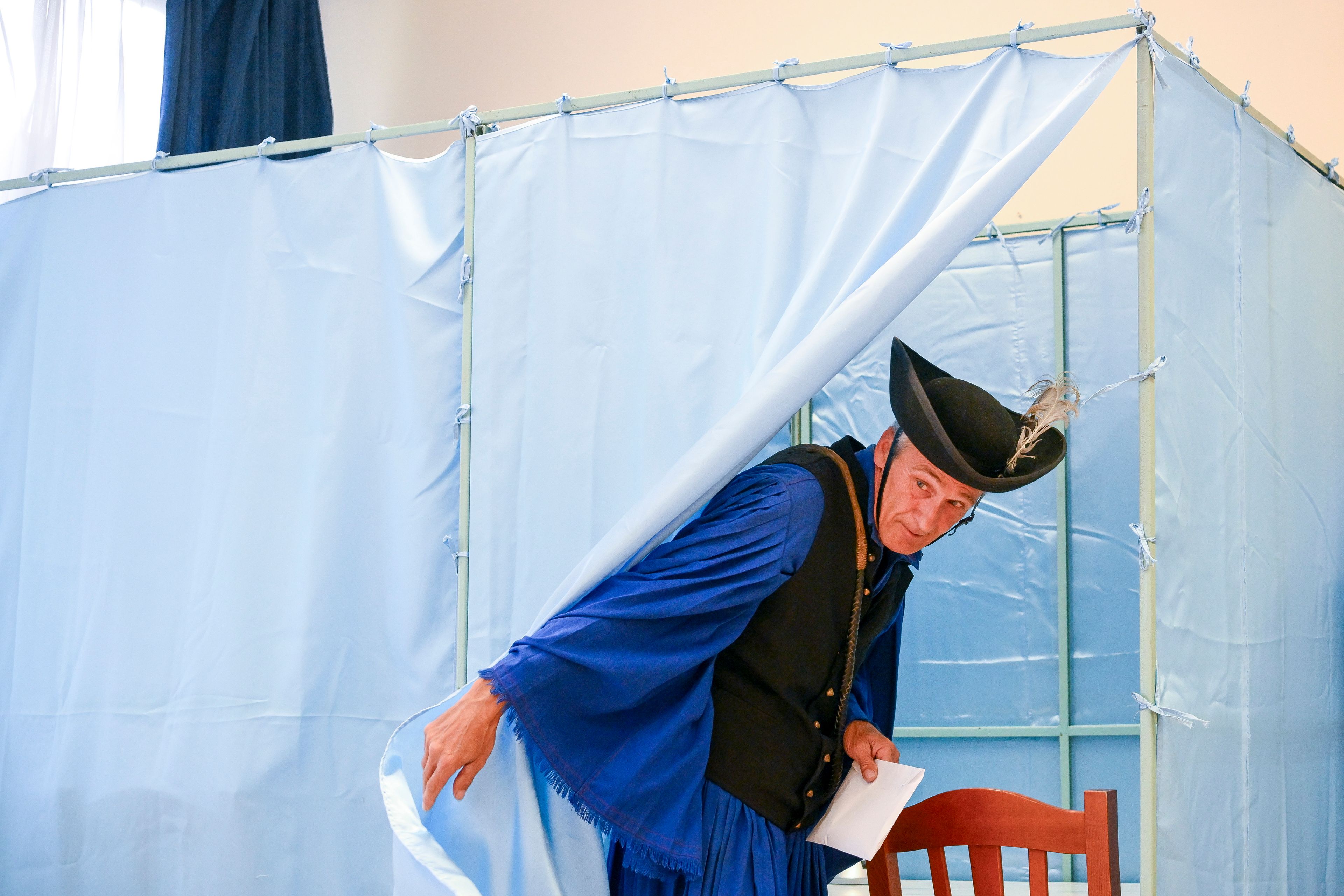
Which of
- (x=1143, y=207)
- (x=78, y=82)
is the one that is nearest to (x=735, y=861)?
(x=1143, y=207)

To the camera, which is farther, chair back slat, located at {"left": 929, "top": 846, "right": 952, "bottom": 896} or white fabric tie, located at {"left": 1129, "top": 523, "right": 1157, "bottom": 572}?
chair back slat, located at {"left": 929, "top": 846, "right": 952, "bottom": 896}

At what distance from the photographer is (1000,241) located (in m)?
3.06

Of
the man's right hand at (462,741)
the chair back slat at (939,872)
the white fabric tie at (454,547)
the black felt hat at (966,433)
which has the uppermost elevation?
the black felt hat at (966,433)

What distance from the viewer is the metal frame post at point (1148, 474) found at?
1.67m

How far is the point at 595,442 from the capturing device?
2.16 metres

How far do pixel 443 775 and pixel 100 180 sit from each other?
72.6 inches

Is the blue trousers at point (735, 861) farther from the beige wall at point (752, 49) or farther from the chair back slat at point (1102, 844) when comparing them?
the beige wall at point (752, 49)

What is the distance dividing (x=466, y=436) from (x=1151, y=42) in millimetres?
1343

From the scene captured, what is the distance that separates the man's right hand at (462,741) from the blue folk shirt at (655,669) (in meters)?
0.03

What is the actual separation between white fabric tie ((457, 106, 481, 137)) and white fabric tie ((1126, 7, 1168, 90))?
46.6 inches

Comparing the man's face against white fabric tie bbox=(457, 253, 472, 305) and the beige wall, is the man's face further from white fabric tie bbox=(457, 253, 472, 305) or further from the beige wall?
the beige wall

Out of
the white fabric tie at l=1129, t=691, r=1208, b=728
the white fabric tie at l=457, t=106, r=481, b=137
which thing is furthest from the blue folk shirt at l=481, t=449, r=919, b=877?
the white fabric tie at l=457, t=106, r=481, b=137

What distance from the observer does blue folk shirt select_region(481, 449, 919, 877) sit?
5.23 feet

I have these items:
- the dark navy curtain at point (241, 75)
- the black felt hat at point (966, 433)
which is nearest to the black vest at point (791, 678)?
the black felt hat at point (966, 433)
